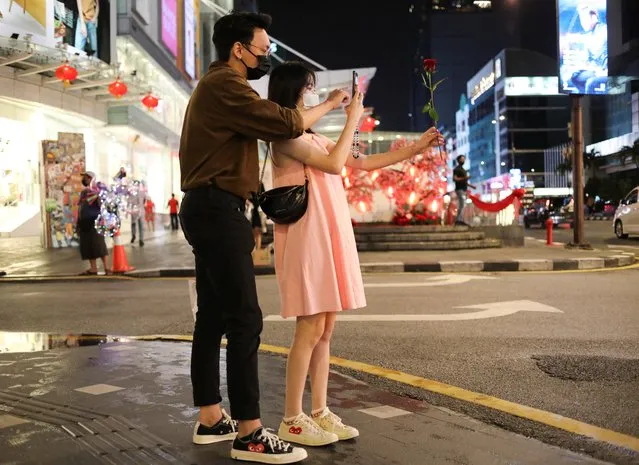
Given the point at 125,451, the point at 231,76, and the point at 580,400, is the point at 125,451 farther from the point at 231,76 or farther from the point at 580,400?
the point at 580,400

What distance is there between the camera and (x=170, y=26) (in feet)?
120

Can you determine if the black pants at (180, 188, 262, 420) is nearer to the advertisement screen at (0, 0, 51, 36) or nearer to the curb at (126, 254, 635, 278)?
the curb at (126, 254, 635, 278)

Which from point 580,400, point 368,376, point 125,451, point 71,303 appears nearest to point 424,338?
point 368,376

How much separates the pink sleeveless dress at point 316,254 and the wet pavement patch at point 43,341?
3.22 m

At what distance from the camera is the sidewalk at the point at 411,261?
1288cm

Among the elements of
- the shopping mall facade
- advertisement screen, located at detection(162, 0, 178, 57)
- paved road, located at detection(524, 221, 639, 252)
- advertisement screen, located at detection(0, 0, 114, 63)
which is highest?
advertisement screen, located at detection(162, 0, 178, 57)

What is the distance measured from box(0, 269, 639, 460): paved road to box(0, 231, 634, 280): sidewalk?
4.37ft

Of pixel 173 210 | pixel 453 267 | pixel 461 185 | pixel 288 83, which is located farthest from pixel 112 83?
pixel 288 83

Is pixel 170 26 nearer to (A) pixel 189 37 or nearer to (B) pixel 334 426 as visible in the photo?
(A) pixel 189 37

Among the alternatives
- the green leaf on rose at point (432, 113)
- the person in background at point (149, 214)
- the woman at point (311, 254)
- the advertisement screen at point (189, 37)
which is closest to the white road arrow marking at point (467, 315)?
the green leaf on rose at point (432, 113)

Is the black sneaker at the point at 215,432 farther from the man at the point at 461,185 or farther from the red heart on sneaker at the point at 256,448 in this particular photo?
the man at the point at 461,185

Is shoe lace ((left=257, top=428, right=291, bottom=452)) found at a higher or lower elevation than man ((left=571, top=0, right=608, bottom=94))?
lower

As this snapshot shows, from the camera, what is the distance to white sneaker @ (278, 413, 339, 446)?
3.15 meters

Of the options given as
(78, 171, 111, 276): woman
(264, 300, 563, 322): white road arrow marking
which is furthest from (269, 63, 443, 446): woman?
(78, 171, 111, 276): woman
